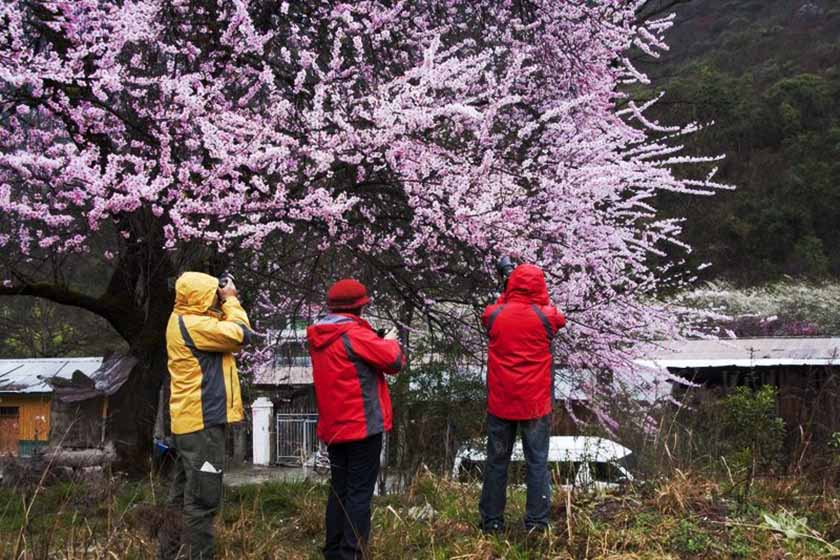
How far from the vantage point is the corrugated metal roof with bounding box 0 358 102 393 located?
20.5 m

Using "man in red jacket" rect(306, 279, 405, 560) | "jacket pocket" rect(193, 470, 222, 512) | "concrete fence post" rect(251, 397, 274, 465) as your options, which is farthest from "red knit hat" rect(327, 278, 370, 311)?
"concrete fence post" rect(251, 397, 274, 465)

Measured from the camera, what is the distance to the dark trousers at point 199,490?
4.01 meters

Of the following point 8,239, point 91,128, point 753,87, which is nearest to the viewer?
point 91,128

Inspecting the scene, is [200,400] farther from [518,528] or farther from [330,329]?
[518,528]

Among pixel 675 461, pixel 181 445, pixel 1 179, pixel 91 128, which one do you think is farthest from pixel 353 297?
pixel 1 179

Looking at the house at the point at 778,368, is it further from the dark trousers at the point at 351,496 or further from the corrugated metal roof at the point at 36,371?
the corrugated metal roof at the point at 36,371

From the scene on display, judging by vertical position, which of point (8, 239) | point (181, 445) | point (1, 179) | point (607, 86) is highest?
point (607, 86)

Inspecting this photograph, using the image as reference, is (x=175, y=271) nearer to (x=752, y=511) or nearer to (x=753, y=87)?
(x=752, y=511)

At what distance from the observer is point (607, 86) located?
27.7ft

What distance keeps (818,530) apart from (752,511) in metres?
0.34

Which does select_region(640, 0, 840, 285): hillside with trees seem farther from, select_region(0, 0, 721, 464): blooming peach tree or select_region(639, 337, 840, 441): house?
select_region(0, 0, 721, 464): blooming peach tree

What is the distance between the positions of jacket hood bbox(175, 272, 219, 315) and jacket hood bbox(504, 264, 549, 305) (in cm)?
158

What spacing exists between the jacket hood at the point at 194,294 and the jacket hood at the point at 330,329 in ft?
1.82

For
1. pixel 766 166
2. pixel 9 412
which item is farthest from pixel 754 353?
pixel 766 166
